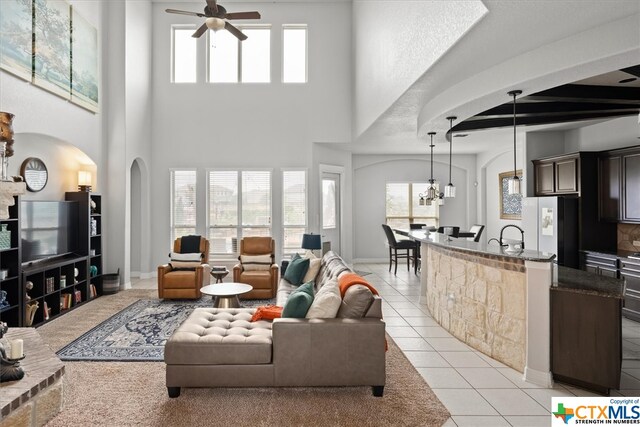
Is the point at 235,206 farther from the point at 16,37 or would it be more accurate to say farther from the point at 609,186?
the point at 609,186

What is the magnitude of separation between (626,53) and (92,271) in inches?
292

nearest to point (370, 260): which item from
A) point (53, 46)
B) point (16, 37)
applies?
point (53, 46)

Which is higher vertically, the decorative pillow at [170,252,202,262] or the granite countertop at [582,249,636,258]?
the granite countertop at [582,249,636,258]

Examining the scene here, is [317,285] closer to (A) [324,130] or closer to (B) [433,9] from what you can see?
(B) [433,9]

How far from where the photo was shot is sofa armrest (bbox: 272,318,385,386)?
302 centimetres

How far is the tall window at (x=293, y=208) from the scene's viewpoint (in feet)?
28.1

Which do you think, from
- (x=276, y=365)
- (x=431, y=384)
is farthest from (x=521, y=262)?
(x=276, y=365)

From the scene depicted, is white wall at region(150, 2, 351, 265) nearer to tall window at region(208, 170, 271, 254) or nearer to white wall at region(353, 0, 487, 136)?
tall window at region(208, 170, 271, 254)

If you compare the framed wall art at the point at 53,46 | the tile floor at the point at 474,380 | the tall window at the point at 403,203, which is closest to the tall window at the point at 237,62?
the framed wall art at the point at 53,46

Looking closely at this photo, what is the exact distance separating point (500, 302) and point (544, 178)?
3.93 metres

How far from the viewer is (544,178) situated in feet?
21.8

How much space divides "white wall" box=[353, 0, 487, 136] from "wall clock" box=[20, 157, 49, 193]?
5.03 metres

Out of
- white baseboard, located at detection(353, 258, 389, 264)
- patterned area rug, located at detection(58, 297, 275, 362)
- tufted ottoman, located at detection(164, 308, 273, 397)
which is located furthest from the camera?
white baseboard, located at detection(353, 258, 389, 264)

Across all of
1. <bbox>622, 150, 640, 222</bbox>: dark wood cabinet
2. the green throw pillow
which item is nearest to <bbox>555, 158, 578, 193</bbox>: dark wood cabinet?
<bbox>622, 150, 640, 222</bbox>: dark wood cabinet
